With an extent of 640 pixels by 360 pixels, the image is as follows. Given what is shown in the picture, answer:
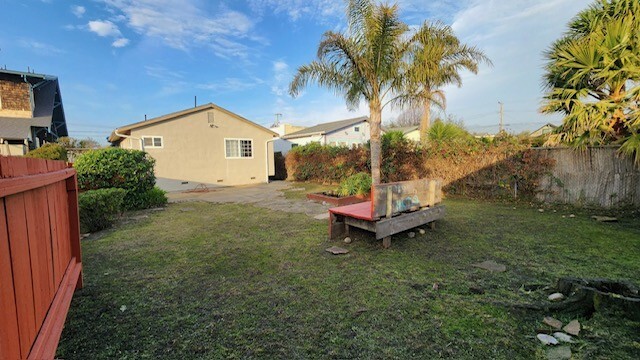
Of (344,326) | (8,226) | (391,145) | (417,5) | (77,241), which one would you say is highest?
(417,5)

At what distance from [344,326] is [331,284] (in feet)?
2.71

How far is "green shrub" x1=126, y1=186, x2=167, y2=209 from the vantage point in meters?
8.23

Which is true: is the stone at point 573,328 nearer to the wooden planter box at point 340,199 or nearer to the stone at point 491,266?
the stone at point 491,266

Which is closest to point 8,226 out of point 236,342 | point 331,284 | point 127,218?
point 236,342

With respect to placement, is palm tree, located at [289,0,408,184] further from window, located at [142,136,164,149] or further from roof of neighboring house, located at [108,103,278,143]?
window, located at [142,136,164,149]

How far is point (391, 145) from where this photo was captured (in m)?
11.2

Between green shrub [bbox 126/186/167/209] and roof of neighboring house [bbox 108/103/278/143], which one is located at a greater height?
roof of neighboring house [bbox 108/103/278/143]

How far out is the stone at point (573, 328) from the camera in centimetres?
224

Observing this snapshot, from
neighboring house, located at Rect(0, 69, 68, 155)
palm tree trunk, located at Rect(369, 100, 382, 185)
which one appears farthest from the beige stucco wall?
palm tree trunk, located at Rect(369, 100, 382, 185)

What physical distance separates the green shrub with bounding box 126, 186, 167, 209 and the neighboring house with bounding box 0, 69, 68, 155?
1355cm

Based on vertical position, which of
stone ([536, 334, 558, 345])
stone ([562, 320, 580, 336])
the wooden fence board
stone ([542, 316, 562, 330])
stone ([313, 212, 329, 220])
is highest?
the wooden fence board

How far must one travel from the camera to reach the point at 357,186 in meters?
9.33

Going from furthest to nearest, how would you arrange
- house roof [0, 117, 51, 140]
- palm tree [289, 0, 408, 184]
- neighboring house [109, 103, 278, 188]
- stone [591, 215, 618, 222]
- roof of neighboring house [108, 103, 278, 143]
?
house roof [0, 117, 51, 140] < neighboring house [109, 103, 278, 188] < roof of neighboring house [108, 103, 278, 143] < palm tree [289, 0, 408, 184] < stone [591, 215, 618, 222]

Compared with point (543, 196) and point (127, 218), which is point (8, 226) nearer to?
point (127, 218)
